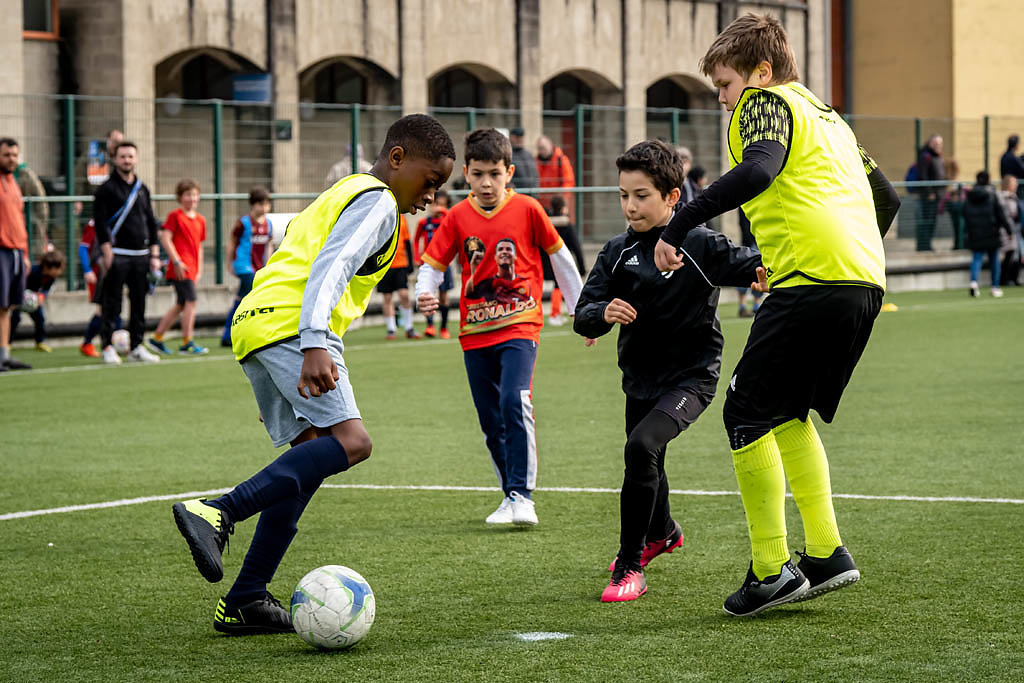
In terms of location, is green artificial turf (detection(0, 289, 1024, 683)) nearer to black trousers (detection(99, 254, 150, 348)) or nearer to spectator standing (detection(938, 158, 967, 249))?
black trousers (detection(99, 254, 150, 348))

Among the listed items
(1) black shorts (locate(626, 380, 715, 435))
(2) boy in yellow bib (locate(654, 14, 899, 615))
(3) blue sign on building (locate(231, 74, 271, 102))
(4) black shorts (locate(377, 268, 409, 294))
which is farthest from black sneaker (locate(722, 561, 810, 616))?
(3) blue sign on building (locate(231, 74, 271, 102))

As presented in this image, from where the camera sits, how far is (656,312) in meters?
6.00

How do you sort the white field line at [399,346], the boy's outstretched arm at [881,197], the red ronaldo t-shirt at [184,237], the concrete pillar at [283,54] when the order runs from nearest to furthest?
the boy's outstretched arm at [881,197] < the white field line at [399,346] < the red ronaldo t-shirt at [184,237] < the concrete pillar at [283,54]

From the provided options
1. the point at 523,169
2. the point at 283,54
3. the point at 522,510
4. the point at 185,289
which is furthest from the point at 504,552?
the point at 283,54

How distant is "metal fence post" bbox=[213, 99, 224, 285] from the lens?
20203mm

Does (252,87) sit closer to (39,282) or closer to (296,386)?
(39,282)

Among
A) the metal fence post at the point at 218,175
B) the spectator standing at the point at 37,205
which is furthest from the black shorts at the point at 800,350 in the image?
the metal fence post at the point at 218,175

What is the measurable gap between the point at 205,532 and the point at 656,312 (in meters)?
2.06

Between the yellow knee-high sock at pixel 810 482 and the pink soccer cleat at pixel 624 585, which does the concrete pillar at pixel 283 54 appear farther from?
the yellow knee-high sock at pixel 810 482

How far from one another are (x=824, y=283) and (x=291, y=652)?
6.82ft

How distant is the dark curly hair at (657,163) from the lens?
5.93 metres

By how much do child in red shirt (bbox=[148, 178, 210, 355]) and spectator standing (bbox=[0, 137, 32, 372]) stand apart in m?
1.86

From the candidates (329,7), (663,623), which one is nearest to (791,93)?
(663,623)

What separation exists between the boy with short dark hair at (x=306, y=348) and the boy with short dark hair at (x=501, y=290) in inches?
77.5
